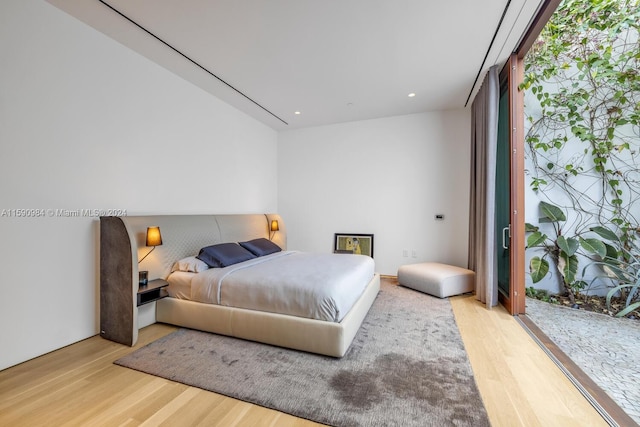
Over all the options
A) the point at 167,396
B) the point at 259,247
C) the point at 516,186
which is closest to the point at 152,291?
the point at 167,396

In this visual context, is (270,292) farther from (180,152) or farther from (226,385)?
(180,152)

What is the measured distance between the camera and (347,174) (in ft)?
16.1

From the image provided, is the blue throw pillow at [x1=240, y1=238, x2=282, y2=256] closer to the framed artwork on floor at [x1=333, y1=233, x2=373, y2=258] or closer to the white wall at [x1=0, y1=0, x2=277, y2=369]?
the white wall at [x1=0, y1=0, x2=277, y2=369]

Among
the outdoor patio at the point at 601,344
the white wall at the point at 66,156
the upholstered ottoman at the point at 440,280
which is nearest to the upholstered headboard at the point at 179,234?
the white wall at the point at 66,156

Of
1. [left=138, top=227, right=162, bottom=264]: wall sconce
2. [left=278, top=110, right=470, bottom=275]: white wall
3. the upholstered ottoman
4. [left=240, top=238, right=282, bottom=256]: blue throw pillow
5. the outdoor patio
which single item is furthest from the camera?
[left=278, top=110, right=470, bottom=275]: white wall

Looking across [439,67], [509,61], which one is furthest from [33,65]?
[509,61]

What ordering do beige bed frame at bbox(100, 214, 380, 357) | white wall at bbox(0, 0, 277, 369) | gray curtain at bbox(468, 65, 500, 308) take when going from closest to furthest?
white wall at bbox(0, 0, 277, 369) < beige bed frame at bbox(100, 214, 380, 357) < gray curtain at bbox(468, 65, 500, 308)

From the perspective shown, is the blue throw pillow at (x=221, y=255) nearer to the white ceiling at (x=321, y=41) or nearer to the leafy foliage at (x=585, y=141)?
the white ceiling at (x=321, y=41)

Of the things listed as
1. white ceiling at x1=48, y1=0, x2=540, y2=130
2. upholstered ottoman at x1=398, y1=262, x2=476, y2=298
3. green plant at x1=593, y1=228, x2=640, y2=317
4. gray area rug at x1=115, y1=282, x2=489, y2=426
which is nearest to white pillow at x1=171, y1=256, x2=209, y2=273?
gray area rug at x1=115, y1=282, x2=489, y2=426

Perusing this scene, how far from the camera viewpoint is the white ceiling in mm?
2092

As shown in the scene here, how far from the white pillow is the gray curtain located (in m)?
3.32

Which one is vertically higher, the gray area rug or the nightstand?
the nightstand

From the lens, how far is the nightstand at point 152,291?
93.2 inches

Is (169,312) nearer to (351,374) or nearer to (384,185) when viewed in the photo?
(351,374)
